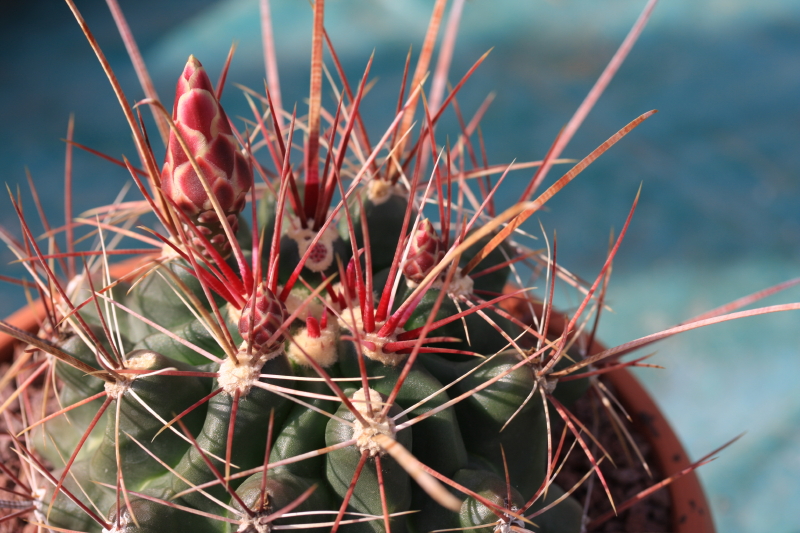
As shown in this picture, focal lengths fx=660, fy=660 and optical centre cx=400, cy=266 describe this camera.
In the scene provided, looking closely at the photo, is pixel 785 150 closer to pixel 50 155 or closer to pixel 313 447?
pixel 313 447

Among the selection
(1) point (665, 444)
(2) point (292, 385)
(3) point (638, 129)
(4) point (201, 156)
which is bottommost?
(1) point (665, 444)

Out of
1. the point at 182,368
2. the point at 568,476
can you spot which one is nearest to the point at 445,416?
the point at 182,368

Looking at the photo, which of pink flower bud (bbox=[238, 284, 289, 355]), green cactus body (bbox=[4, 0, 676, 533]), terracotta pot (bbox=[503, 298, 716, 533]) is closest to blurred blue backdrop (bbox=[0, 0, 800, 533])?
terracotta pot (bbox=[503, 298, 716, 533])

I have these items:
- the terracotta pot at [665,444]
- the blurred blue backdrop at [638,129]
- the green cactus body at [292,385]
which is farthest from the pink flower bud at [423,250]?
the blurred blue backdrop at [638,129]

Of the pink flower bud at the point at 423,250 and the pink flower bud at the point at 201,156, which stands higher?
the pink flower bud at the point at 201,156

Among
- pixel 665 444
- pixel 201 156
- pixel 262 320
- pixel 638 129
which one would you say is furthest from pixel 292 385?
pixel 638 129

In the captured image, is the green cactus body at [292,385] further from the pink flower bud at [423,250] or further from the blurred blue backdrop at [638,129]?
the blurred blue backdrop at [638,129]

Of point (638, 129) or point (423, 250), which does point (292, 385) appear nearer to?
point (423, 250)
